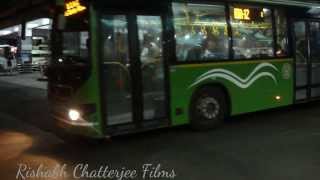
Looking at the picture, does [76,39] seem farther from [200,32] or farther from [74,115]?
[200,32]

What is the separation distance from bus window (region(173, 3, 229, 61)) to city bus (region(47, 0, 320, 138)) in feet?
0.07

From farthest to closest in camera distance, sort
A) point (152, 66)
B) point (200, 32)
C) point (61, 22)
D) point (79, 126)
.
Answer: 1. point (200, 32)
2. point (152, 66)
3. point (61, 22)
4. point (79, 126)

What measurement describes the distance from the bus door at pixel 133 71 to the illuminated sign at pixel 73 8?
44cm

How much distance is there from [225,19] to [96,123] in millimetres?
3848

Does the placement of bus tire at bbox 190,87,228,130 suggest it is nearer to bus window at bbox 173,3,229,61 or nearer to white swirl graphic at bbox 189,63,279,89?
white swirl graphic at bbox 189,63,279,89

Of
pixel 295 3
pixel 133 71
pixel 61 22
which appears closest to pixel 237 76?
pixel 133 71

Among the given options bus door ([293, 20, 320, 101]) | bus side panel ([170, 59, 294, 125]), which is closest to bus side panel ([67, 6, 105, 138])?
bus side panel ([170, 59, 294, 125])

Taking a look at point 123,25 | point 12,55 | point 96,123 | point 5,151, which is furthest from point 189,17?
point 12,55

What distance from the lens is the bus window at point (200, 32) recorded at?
35.1 feet

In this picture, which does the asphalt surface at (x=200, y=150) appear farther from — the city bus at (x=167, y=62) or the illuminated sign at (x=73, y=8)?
the illuminated sign at (x=73, y=8)

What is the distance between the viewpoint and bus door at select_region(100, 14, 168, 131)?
31.2ft

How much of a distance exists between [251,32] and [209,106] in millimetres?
1977

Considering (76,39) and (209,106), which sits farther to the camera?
(209,106)

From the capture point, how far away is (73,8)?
31.7ft
